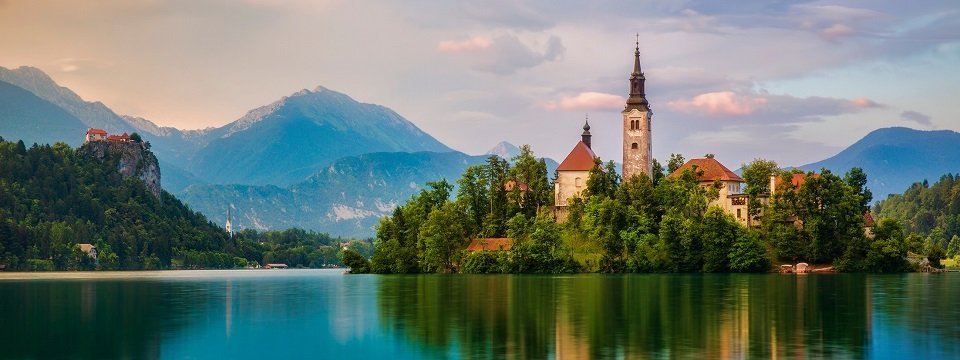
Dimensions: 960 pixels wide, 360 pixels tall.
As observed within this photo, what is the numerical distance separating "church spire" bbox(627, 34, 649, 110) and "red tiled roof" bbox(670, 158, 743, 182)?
32.1 ft

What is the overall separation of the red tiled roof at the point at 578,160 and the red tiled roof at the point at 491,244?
1567 cm

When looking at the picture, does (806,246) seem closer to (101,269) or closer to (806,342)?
(806,342)

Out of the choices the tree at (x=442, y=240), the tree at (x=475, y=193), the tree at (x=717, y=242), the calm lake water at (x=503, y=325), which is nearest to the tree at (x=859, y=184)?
the tree at (x=717, y=242)

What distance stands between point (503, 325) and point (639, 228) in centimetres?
7513

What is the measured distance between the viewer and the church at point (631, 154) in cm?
13375

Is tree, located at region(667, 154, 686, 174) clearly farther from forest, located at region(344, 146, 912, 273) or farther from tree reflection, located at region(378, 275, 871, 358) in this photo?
tree reflection, located at region(378, 275, 871, 358)

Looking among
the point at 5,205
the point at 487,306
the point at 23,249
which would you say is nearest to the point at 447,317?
the point at 487,306

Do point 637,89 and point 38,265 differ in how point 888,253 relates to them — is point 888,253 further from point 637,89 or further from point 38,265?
point 38,265

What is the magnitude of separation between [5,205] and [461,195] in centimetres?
9858

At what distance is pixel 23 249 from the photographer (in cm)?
17775

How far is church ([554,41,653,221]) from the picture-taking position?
13375 cm

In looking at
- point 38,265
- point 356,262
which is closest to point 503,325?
point 356,262

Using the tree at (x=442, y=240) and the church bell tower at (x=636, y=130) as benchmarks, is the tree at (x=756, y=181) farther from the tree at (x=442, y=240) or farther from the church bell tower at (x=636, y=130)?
the tree at (x=442, y=240)

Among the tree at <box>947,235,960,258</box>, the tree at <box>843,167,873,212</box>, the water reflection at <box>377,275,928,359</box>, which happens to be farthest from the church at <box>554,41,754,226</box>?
the water reflection at <box>377,275,928,359</box>
